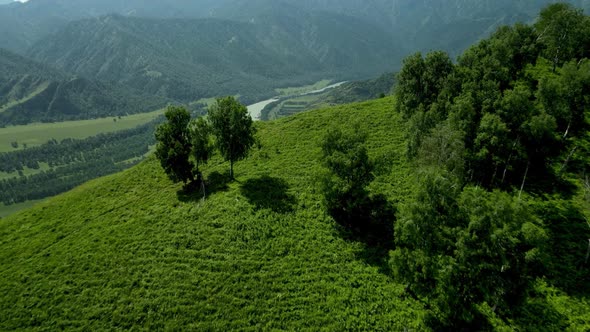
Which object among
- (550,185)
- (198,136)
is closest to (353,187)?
(198,136)

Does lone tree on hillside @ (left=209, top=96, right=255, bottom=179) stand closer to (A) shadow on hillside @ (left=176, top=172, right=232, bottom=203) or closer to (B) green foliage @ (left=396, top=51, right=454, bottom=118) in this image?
(A) shadow on hillside @ (left=176, top=172, right=232, bottom=203)

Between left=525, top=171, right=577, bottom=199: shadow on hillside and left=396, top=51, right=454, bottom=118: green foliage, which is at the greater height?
left=396, top=51, right=454, bottom=118: green foliage

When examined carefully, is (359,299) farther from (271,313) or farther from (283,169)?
(283,169)

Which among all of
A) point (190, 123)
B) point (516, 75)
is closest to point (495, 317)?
point (190, 123)

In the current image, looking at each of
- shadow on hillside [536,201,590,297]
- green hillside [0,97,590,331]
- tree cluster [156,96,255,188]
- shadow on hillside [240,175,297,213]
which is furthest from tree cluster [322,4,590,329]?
tree cluster [156,96,255,188]

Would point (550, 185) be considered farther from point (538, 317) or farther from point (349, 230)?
point (349, 230)
